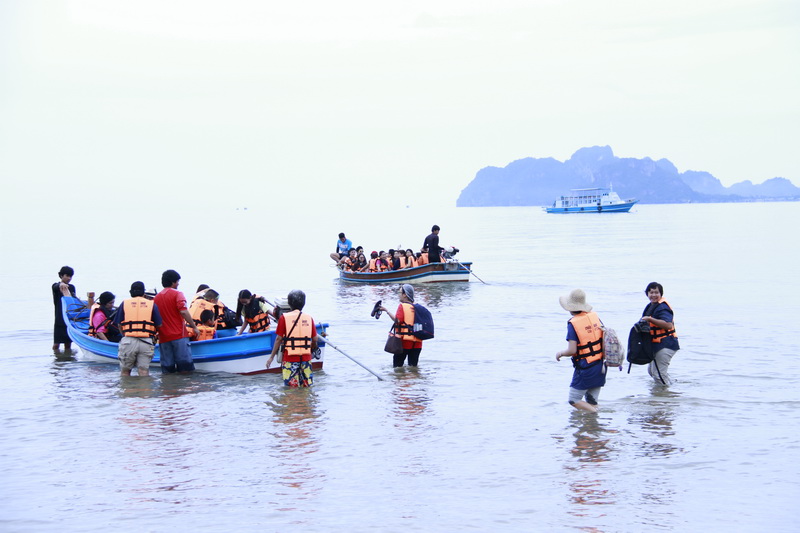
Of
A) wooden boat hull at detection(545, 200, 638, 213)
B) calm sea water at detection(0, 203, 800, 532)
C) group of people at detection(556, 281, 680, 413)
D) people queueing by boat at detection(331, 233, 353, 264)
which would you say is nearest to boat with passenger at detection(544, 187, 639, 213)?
wooden boat hull at detection(545, 200, 638, 213)

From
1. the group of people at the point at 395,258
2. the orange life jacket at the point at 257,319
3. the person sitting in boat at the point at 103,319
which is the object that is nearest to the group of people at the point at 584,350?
the orange life jacket at the point at 257,319

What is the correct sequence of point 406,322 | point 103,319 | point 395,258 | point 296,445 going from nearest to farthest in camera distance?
1. point 296,445
2. point 406,322
3. point 103,319
4. point 395,258

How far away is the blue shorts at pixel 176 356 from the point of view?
14.5 m

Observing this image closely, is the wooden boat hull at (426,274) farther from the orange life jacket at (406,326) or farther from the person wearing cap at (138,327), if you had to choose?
the person wearing cap at (138,327)

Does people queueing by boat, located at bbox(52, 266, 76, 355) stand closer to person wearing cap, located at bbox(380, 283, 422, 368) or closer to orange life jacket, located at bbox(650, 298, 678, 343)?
person wearing cap, located at bbox(380, 283, 422, 368)

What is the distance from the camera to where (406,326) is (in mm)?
14016

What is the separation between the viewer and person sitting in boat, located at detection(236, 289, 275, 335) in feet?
50.6

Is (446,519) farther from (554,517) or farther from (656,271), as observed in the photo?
(656,271)

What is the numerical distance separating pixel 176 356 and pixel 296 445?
15.6 ft

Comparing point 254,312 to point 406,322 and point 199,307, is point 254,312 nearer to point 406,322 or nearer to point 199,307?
point 199,307

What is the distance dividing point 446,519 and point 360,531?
2.85 ft

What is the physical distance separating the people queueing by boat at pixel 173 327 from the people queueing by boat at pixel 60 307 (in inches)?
162

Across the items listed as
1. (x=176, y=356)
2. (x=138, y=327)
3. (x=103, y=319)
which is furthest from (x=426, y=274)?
(x=138, y=327)

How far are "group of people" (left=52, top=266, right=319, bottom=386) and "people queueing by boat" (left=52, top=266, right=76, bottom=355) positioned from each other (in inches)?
4.7
